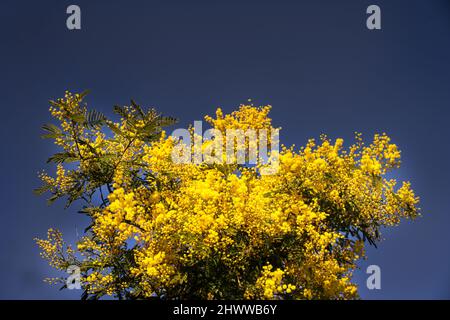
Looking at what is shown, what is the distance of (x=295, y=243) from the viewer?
13.6m

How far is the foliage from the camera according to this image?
42.1ft

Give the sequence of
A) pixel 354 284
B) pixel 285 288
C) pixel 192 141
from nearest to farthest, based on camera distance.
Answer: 1. pixel 285 288
2. pixel 354 284
3. pixel 192 141

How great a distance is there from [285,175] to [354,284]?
3.35 m

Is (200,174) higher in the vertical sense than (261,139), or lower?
lower

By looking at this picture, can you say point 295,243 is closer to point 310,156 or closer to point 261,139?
point 310,156

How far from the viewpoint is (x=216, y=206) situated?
1316 centimetres

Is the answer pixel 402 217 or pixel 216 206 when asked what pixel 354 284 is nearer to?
pixel 402 217

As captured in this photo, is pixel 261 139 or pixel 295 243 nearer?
pixel 295 243

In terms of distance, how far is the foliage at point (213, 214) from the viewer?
42.1 feet

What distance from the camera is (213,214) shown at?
41.4 feet
